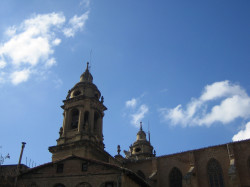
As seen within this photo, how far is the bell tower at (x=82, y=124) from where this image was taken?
33188 mm

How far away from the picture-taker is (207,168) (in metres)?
30.1

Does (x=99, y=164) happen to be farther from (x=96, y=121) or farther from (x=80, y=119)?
(x=96, y=121)

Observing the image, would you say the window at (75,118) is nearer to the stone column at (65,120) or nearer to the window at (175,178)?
the stone column at (65,120)

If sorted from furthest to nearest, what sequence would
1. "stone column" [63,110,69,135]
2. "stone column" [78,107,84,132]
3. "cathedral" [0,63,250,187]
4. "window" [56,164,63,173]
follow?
"stone column" [63,110,69,135] → "stone column" [78,107,84,132] → "window" [56,164,63,173] → "cathedral" [0,63,250,187]

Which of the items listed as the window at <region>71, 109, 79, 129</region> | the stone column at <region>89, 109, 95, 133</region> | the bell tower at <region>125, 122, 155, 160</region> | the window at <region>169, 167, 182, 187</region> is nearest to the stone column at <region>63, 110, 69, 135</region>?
the window at <region>71, 109, 79, 129</region>

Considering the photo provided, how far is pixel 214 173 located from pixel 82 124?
15.5 meters

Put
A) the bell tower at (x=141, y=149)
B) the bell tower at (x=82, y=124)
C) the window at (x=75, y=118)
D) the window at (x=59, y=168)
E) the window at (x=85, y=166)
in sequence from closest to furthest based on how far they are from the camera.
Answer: the window at (x=85, y=166), the window at (x=59, y=168), the bell tower at (x=82, y=124), the window at (x=75, y=118), the bell tower at (x=141, y=149)

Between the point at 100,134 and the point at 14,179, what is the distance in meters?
13.9

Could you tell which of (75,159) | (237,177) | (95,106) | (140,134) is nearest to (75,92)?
(95,106)

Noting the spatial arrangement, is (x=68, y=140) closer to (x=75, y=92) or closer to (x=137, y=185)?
(x=75, y=92)

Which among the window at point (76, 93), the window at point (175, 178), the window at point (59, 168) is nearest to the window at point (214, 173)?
the window at point (175, 178)

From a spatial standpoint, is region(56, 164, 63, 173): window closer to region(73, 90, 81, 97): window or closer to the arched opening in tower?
the arched opening in tower

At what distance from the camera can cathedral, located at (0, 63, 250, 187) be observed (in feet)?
77.7

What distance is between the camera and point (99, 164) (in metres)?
23.7
